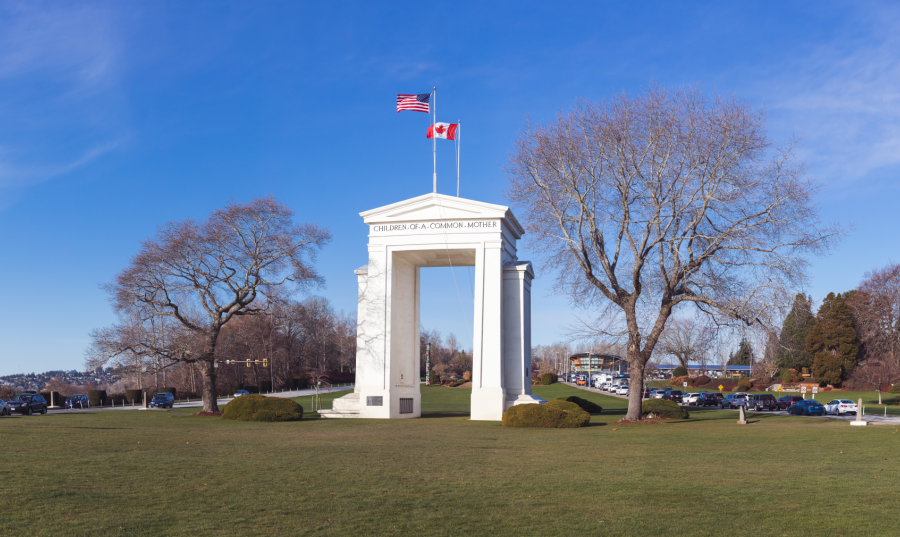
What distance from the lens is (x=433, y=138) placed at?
4166 cm

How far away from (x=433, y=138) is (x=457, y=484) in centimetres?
3009

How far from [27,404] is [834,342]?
82.6 metres

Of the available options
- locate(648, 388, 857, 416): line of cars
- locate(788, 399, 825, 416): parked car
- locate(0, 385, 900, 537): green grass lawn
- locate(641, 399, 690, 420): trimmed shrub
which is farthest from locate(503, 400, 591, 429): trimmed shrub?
locate(788, 399, 825, 416): parked car

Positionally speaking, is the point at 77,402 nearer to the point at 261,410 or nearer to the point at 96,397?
the point at 96,397

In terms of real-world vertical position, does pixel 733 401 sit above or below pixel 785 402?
below

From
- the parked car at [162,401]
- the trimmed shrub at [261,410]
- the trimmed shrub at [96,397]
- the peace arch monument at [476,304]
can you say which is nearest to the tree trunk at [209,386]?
the trimmed shrub at [261,410]

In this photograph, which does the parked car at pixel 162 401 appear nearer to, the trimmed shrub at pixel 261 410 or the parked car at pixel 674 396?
the trimmed shrub at pixel 261 410

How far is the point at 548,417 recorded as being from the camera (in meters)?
33.2

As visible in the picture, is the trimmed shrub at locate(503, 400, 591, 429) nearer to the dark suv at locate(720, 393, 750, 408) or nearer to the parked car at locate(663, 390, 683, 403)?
the dark suv at locate(720, 393, 750, 408)

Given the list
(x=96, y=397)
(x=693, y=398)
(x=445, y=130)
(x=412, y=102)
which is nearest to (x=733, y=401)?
(x=693, y=398)

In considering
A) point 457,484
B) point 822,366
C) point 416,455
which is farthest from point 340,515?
point 822,366

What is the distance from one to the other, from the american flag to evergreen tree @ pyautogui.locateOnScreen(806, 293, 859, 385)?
63.6 meters

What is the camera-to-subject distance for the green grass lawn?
10.2 m

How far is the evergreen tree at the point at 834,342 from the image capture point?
81.5 metres
